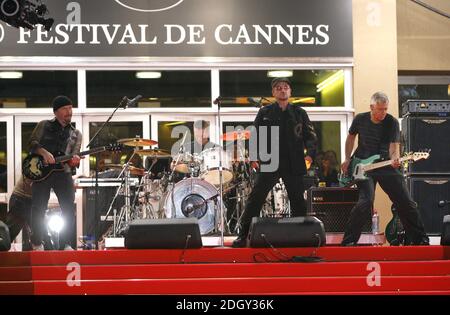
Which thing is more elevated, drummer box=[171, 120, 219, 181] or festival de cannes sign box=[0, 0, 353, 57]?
festival de cannes sign box=[0, 0, 353, 57]

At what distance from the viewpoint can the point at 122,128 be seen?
12.6 m

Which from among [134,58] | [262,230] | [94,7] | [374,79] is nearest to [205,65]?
[134,58]

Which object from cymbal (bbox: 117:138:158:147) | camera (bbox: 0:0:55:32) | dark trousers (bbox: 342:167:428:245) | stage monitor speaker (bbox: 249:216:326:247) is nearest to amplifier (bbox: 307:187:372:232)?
dark trousers (bbox: 342:167:428:245)

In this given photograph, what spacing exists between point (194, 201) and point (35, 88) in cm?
376

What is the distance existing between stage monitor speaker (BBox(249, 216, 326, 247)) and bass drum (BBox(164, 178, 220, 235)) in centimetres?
392

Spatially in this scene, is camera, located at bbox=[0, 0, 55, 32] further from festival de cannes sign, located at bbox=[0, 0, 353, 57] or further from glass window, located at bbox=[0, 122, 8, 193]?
glass window, located at bbox=[0, 122, 8, 193]

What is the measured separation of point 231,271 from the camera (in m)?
6.30

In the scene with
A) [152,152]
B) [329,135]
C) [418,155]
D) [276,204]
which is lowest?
[276,204]

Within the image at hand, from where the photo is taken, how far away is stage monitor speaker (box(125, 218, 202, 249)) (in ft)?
21.4

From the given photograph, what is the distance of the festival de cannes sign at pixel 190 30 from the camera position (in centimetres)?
1233

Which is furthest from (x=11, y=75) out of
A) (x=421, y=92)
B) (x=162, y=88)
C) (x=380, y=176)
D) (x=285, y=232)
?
(x=285, y=232)

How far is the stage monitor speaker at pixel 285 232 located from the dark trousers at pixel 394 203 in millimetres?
2277

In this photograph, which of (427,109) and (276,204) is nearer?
(427,109)

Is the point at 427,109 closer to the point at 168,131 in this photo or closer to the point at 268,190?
the point at 268,190
